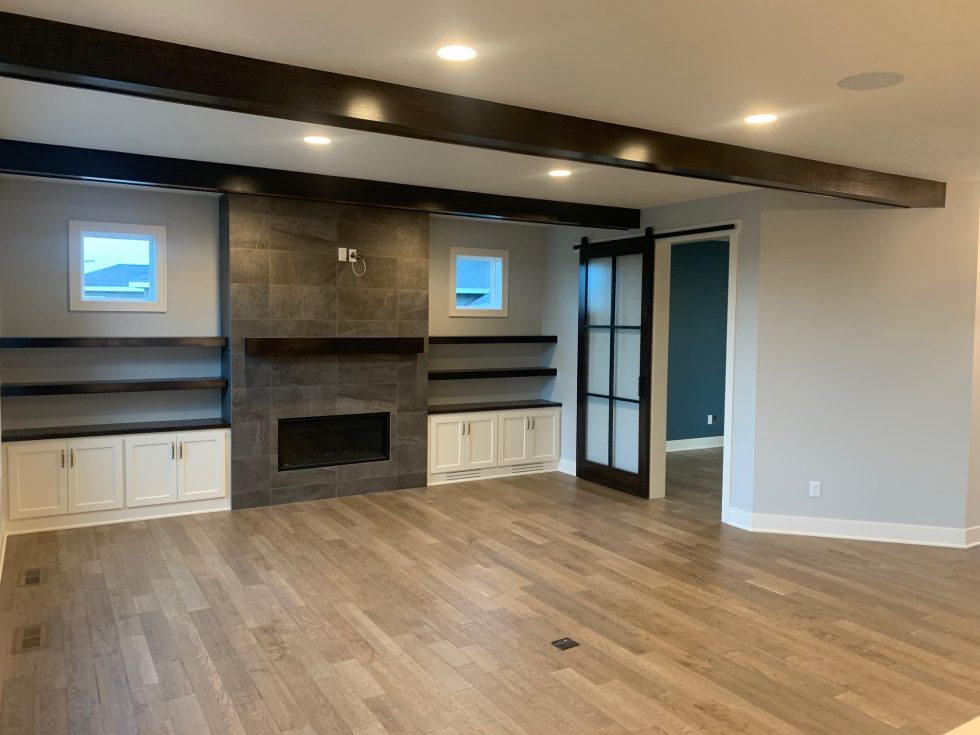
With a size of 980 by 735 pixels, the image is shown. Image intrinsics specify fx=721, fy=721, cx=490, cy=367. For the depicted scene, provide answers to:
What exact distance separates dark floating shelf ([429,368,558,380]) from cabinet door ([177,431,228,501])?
1997mm

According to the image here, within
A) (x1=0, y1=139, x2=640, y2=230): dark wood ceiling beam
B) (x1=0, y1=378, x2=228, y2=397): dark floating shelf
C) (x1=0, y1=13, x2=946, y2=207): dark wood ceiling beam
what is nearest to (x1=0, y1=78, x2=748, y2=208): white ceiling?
(x1=0, y1=139, x2=640, y2=230): dark wood ceiling beam

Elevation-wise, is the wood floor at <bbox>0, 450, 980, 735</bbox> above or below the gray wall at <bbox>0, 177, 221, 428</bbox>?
below

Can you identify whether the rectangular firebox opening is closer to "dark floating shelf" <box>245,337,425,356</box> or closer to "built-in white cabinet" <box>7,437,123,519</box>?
"dark floating shelf" <box>245,337,425,356</box>

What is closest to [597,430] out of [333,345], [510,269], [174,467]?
[510,269]

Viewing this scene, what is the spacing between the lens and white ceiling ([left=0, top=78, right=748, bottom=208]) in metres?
3.51

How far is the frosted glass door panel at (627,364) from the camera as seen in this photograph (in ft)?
20.8

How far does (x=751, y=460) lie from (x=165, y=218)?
484cm

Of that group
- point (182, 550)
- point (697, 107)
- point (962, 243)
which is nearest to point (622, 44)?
point (697, 107)

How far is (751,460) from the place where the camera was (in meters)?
5.32

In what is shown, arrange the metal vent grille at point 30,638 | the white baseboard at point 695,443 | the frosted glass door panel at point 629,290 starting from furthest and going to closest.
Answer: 1. the white baseboard at point 695,443
2. the frosted glass door panel at point 629,290
3. the metal vent grille at point 30,638

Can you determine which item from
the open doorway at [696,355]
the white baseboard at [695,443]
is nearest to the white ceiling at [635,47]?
the open doorway at [696,355]

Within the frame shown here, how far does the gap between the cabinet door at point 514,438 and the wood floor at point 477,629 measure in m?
1.48

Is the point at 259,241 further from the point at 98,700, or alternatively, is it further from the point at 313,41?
the point at 98,700

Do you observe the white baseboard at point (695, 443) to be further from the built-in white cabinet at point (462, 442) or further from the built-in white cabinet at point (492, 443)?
the built-in white cabinet at point (462, 442)
